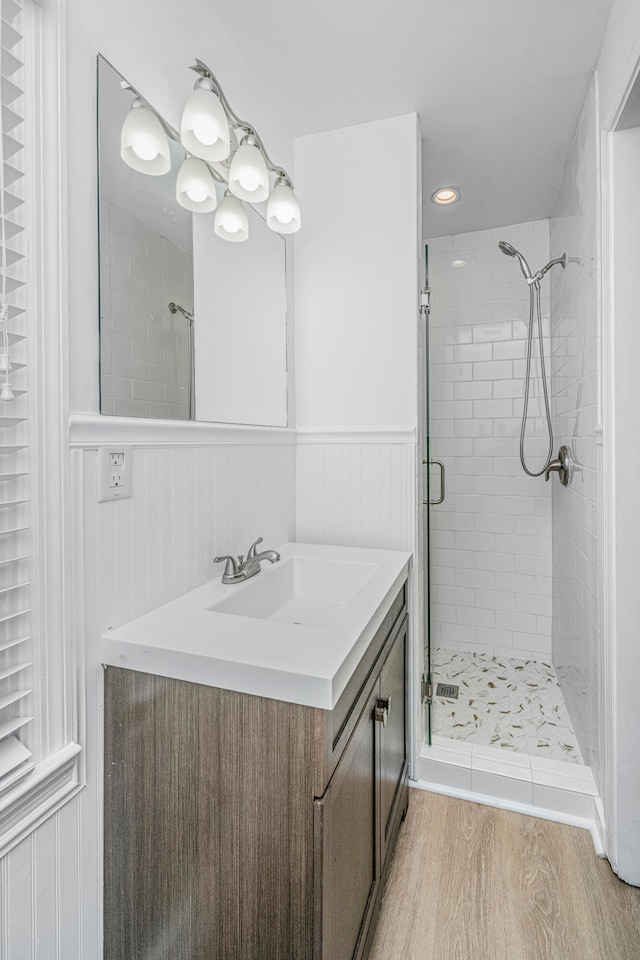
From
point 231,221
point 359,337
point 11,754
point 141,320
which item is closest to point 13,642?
point 11,754

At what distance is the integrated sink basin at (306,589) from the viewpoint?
4.91 feet

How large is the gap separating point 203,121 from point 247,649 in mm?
1255

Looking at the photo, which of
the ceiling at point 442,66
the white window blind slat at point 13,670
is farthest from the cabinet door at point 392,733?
the ceiling at point 442,66

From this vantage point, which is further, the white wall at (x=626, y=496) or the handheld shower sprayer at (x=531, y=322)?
the handheld shower sprayer at (x=531, y=322)

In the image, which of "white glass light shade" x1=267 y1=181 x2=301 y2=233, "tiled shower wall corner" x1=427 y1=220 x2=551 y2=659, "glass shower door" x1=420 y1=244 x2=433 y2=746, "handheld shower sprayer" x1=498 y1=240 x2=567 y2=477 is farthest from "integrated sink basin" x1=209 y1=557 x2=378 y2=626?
"tiled shower wall corner" x1=427 y1=220 x2=551 y2=659

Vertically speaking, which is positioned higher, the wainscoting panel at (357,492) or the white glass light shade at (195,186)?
the white glass light shade at (195,186)

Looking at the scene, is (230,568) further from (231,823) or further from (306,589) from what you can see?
(231,823)

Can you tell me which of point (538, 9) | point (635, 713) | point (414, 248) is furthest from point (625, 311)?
point (635, 713)

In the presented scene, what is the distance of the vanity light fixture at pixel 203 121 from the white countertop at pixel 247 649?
3.81 feet

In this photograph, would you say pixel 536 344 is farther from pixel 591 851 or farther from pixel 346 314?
pixel 591 851

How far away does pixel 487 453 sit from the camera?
9.46 ft

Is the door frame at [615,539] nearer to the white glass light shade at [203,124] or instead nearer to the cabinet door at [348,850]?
the cabinet door at [348,850]

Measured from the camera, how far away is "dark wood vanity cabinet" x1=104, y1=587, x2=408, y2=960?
2.88ft

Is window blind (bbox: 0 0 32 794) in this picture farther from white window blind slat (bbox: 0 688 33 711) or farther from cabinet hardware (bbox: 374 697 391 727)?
cabinet hardware (bbox: 374 697 391 727)
